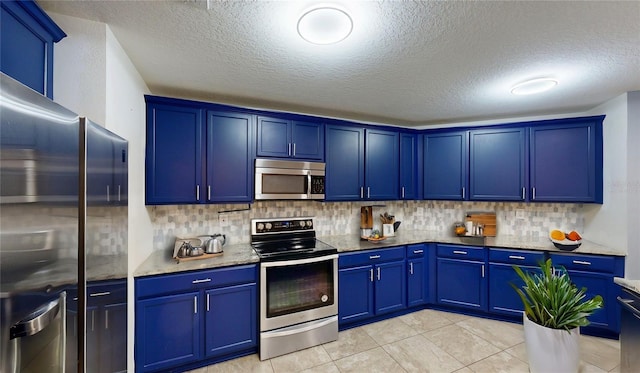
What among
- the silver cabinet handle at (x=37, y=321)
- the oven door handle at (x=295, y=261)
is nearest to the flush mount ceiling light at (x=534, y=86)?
the oven door handle at (x=295, y=261)

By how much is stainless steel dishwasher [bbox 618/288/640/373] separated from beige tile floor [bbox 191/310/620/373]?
0.45 metres

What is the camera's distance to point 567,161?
9.59 feet

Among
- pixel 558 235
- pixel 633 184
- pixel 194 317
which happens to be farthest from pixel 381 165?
pixel 194 317

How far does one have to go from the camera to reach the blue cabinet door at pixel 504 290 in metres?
2.83

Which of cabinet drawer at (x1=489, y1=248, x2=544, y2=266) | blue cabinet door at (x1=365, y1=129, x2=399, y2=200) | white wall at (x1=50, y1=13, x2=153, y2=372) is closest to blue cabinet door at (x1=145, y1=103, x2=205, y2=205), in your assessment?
white wall at (x1=50, y1=13, x2=153, y2=372)

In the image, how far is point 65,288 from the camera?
980 mm

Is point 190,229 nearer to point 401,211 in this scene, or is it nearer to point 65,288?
point 65,288

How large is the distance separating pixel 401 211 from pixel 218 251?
2558mm

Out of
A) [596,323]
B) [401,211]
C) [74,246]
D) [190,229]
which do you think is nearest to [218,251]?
[190,229]

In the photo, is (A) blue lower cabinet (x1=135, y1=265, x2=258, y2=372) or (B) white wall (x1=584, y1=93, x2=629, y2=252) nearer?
(A) blue lower cabinet (x1=135, y1=265, x2=258, y2=372)

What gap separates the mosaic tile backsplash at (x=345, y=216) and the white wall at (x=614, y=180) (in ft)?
1.08

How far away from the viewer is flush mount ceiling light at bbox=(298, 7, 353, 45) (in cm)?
134

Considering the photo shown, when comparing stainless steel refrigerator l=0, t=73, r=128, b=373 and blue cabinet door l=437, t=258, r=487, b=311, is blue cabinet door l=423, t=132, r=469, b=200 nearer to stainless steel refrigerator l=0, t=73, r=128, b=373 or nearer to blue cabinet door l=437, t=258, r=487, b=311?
blue cabinet door l=437, t=258, r=487, b=311

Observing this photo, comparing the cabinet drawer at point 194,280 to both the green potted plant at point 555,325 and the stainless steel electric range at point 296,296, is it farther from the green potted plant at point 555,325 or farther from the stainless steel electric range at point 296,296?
the green potted plant at point 555,325
